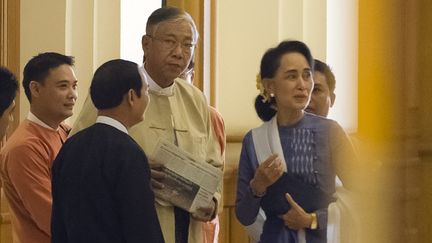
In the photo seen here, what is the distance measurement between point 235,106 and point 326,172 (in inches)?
101

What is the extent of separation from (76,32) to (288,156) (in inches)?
143

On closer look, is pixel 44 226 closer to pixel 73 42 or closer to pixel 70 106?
pixel 70 106

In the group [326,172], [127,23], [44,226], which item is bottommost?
[44,226]

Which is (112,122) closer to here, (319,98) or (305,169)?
(305,169)

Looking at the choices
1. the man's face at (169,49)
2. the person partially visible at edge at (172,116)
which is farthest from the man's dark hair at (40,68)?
the man's face at (169,49)

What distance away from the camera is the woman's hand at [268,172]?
8.89ft

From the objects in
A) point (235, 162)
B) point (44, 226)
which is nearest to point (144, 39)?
point (44, 226)

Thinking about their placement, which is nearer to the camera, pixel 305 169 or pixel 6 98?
pixel 305 169

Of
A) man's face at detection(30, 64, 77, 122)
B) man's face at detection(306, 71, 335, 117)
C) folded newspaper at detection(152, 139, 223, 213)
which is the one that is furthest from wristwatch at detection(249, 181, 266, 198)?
man's face at detection(30, 64, 77, 122)

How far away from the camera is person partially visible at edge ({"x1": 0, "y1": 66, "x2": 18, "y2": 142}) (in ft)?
11.5

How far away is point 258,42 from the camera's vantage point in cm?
526

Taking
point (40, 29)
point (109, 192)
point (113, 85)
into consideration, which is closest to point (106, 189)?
point (109, 192)

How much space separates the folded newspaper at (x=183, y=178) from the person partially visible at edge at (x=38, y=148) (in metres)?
0.56

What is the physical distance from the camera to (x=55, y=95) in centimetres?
342
